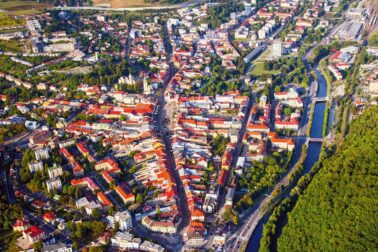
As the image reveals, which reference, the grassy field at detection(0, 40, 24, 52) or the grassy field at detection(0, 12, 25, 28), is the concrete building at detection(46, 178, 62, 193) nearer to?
the grassy field at detection(0, 40, 24, 52)

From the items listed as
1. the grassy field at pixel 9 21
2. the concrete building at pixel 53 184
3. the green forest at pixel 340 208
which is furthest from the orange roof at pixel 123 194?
the grassy field at pixel 9 21

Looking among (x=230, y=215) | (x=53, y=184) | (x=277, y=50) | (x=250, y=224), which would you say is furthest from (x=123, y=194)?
(x=277, y=50)

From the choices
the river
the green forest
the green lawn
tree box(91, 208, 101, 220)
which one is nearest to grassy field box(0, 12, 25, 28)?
the green lawn

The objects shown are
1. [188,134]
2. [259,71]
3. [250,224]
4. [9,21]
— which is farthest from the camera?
[9,21]

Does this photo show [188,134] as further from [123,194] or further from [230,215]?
[230,215]

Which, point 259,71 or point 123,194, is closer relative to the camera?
point 123,194

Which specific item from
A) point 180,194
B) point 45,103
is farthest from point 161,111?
point 180,194
